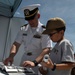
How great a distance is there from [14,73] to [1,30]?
187 inches

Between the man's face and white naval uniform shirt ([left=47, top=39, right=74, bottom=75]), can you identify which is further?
the man's face

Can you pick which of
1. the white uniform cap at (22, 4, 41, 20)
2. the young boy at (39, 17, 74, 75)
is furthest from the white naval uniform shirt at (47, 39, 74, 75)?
the white uniform cap at (22, 4, 41, 20)

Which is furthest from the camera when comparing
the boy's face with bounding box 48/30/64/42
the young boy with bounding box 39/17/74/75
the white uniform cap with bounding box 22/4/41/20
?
the white uniform cap with bounding box 22/4/41/20

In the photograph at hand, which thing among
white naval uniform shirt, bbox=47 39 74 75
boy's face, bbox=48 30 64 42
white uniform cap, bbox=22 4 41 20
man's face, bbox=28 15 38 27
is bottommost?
white naval uniform shirt, bbox=47 39 74 75

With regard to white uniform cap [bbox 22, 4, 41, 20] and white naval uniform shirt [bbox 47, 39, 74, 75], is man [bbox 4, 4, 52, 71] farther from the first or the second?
white naval uniform shirt [bbox 47, 39, 74, 75]

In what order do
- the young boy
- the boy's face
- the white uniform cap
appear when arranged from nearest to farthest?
the young boy, the boy's face, the white uniform cap

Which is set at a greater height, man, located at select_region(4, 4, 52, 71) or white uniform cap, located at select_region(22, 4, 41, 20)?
white uniform cap, located at select_region(22, 4, 41, 20)

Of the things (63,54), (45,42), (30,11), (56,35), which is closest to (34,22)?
(30,11)

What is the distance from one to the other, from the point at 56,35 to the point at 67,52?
0.63 ft

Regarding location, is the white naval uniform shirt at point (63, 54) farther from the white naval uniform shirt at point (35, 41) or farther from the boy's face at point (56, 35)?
the white naval uniform shirt at point (35, 41)

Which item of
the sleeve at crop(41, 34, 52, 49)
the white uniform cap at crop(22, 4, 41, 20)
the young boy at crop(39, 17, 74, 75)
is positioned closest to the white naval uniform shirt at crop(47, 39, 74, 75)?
the young boy at crop(39, 17, 74, 75)

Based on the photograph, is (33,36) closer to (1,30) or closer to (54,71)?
(54,71)

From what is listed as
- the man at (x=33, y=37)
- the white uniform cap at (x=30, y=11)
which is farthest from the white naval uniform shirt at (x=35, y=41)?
the white uniform cap at (x=30, y=11)

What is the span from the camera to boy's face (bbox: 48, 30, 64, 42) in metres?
1.97
